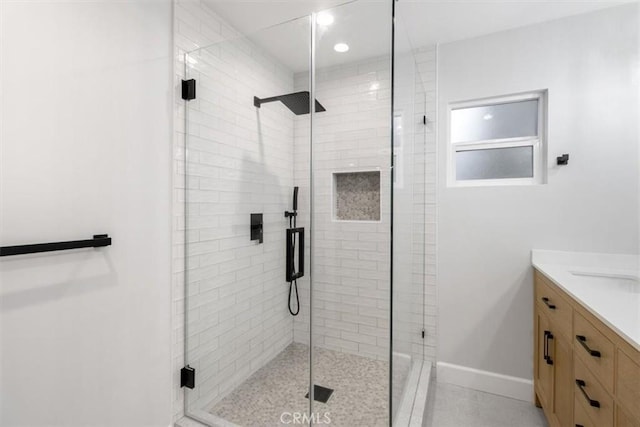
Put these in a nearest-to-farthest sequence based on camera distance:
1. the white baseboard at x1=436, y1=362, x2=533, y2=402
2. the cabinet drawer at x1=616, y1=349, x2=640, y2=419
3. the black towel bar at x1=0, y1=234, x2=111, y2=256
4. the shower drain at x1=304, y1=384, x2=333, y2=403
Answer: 1. the cabinet drawer at x1=616, y1=349, x2=640, y2=419
2. the black towel bar at x1=0, y1=234, x2=111, y2=256
3. the shower drain at x1=304, y1=384, x2=333, y2=403
4. the white baseboard at x1=436, y1=362, x2=533, y2=402

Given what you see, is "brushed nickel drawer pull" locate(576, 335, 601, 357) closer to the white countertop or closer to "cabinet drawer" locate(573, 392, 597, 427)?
the white countertop

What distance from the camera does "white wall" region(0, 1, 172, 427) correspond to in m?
1.05

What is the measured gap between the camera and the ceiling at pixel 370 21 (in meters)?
1.38

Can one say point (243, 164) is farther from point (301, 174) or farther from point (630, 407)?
point (630, 407)

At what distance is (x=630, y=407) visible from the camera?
875mm

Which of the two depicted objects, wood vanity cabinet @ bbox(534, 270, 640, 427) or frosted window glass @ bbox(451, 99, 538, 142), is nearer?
wood vanity cabinet @ bbox(534, 270, 640, 427)

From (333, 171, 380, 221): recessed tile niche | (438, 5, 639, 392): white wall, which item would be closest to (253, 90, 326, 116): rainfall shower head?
(333, 171, 380, 221): recessed tile niche

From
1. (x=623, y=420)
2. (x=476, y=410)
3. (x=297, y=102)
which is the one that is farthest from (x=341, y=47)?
(x=476, y=410)

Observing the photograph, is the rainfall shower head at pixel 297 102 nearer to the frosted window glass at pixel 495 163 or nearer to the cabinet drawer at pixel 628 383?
the frosted window glass at pixel 495 163

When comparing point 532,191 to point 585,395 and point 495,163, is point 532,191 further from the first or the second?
point 585,395

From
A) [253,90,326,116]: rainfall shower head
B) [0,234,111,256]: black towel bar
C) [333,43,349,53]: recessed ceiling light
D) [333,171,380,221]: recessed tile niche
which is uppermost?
[333,43,349,53]: recessed ceiling light

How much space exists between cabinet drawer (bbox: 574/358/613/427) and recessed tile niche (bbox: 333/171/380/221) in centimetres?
102

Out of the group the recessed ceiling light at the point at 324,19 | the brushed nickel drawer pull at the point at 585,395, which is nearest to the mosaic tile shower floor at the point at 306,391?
the brushed nickel drawer pull at the point at 585,395

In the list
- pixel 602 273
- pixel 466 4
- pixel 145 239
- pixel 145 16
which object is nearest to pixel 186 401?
pixel 145 239
